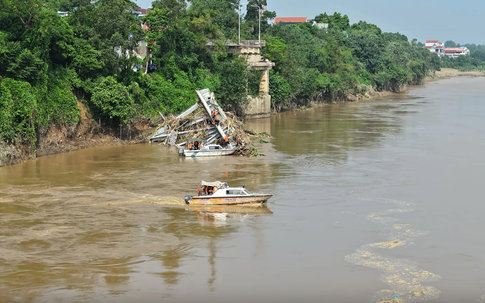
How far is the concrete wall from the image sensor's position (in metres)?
72.1

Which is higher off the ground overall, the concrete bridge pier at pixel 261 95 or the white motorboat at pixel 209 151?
the concrete bridge pier at pixel 261 95

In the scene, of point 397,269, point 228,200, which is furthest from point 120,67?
point 397,269

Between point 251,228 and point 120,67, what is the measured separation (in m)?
29.4

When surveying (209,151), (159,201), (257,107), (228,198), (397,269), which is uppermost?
(257,107)

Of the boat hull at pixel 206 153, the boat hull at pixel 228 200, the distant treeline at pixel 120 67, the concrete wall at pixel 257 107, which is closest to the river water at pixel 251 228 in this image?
the boat hull at pixel 228 200

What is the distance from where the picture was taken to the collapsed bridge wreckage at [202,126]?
50.3 meters

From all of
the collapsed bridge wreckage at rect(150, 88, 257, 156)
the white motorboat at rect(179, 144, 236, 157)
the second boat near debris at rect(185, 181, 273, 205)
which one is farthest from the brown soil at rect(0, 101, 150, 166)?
the second boat near debris at rect(185, 181, 273, 205)

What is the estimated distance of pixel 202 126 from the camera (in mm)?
52562

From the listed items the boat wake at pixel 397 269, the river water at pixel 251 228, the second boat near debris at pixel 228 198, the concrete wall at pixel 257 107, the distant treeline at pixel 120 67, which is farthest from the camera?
the concrete wall at pixel 257 107

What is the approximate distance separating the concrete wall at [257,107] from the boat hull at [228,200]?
39.5 metres

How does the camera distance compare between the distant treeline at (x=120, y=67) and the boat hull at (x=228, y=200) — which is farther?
the distant treeline at (x=120, y=67)

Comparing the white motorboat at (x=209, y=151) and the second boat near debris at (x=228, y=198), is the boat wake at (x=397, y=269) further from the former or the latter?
the white motorboat at (x=209, y=151)

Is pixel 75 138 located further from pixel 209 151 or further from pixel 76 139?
pixel 209 151

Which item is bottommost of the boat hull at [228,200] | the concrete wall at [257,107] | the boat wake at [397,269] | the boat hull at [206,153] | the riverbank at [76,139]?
Answer: the boat wake at [397,269]
